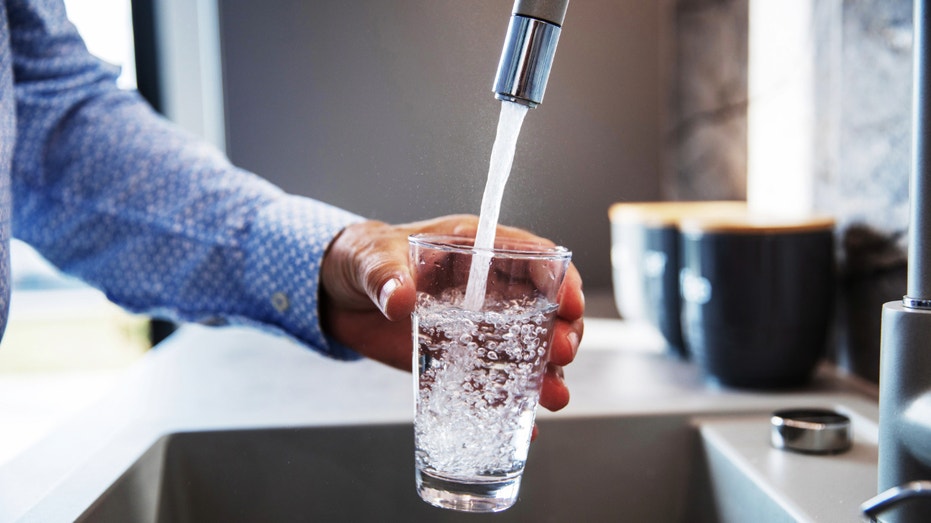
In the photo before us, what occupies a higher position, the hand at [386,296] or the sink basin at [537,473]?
the hand at [386,296]

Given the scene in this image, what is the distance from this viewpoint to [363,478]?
2.24ft

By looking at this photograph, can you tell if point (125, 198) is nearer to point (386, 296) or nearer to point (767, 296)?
point (386, 296)

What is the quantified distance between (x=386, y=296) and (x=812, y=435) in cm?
39

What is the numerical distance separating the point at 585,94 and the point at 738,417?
1.21ft

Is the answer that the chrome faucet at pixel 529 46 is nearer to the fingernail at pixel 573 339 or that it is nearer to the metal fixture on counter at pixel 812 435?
the fingernail at pixel 573 339

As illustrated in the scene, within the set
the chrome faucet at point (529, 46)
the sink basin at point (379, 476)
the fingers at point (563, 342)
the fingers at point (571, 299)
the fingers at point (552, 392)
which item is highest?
the chrome faucet at point (529, 46)

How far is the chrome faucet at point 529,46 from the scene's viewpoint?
43 cm

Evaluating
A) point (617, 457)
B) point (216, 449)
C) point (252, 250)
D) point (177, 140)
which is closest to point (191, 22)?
point (177, 140)

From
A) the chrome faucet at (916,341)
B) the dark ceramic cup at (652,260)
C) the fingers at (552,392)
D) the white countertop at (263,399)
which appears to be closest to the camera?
the chrome faucet at (916,341)

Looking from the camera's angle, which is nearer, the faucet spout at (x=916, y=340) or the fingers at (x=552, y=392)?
the faucet spout at (x=916, y=340)

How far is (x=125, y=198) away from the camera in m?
0.85

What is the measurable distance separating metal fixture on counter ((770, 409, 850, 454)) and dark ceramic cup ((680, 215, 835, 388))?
0.18 meters

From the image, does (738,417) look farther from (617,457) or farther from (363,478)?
(363,478)

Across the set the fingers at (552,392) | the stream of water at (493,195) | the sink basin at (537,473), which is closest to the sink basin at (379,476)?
the sink basin at (537,473)
